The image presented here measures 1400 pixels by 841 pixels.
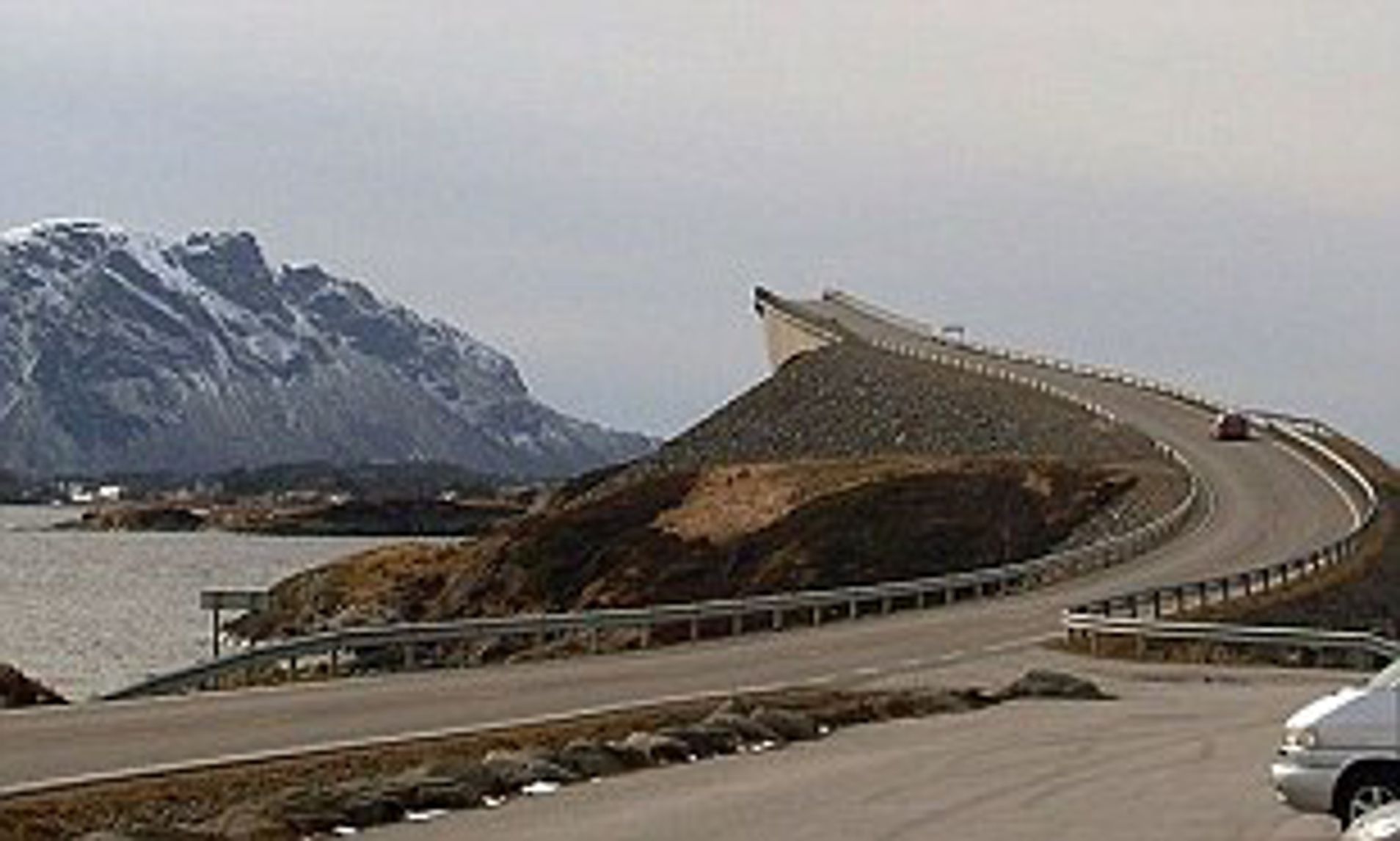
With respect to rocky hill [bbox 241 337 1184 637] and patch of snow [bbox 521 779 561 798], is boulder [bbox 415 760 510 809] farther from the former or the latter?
rocky hill [bbox 241 337 1184 637]

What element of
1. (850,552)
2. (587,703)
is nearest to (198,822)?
(587,703)

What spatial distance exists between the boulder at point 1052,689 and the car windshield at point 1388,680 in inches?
698

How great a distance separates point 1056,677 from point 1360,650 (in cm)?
930

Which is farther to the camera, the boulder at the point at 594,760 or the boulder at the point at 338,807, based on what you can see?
the boulder at the point at 594,760

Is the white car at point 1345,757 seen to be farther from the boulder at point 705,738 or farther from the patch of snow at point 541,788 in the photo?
the boulder at point 705,738

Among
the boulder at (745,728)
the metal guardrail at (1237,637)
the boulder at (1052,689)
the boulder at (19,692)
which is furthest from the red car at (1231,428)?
the boulder at (745,728)

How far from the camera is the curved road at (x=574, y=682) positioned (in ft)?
92.2

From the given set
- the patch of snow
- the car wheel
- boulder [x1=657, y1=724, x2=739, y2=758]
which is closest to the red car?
boulder [x1=657, y1=724, x2=739, y2=758]

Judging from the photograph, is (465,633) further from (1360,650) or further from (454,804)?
(454,804)

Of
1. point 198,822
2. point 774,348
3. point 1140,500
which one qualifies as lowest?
point 198,822

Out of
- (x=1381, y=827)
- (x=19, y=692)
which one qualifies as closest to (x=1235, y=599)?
(x=19, y=692)

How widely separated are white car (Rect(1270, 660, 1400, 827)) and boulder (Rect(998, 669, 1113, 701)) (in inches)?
722

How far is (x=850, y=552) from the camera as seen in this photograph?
3253 inches

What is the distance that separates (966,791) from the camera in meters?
23.9
